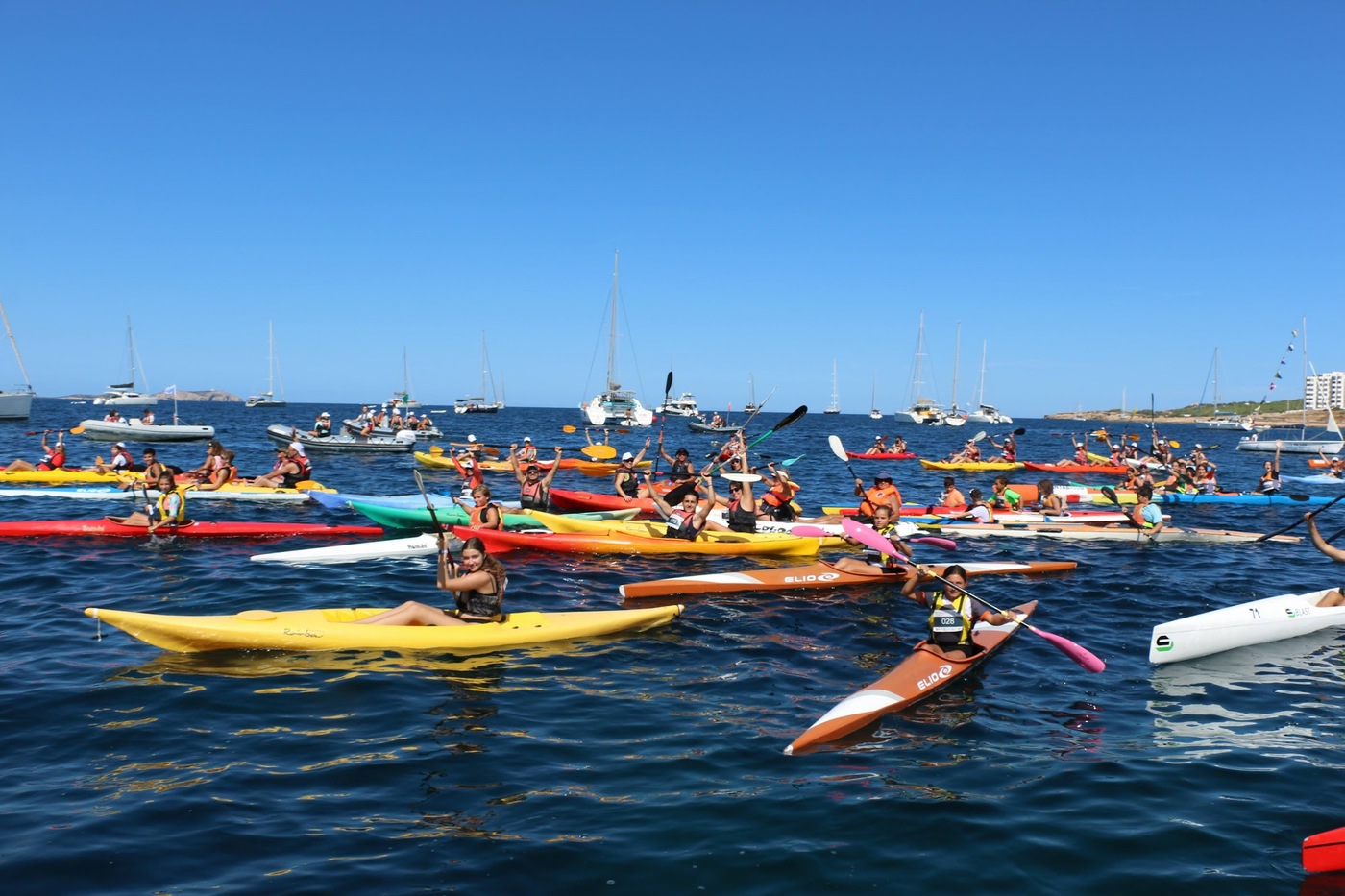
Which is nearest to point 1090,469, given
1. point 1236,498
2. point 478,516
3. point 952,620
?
point 1236,498

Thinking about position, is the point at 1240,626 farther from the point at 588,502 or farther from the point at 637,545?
the point at 588,502

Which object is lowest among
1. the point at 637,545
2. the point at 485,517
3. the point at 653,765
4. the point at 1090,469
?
the point at 653,765

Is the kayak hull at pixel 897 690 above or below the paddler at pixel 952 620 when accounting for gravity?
below

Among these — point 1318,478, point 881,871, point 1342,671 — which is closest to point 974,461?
point 1318,478

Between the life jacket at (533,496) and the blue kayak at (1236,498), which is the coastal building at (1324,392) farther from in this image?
the life jacket at (533,496)

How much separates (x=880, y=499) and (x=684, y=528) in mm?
3932

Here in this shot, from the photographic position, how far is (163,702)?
799cm

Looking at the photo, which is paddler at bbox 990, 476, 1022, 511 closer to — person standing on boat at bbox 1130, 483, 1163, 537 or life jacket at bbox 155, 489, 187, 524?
person standing on boat at bbox 1130, 483, 1163, 537

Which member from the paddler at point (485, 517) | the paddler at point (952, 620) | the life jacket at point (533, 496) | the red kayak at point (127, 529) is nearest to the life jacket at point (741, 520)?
the paddler at point (485, 517)

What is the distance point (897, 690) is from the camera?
8.16m

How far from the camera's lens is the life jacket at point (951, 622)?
357 inches

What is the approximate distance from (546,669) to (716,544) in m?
7.42

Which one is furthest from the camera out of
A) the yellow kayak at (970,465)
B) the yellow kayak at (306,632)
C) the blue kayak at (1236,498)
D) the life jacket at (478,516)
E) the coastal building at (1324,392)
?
the coastal building at (1324,392)

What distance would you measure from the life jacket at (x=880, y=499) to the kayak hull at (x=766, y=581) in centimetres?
200
